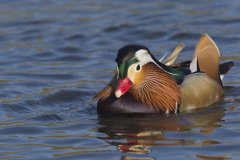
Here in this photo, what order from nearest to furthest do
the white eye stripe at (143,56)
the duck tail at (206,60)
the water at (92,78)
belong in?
1. the water at (92,78)
2. the white eye stripe at (143,56)
3. the duck tail at (206,60)

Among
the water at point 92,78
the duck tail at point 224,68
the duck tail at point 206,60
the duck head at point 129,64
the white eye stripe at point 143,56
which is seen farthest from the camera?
the duck tail at point 224,68

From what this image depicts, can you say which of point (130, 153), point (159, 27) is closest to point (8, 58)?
point (159, 27)

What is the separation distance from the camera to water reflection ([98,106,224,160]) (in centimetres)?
938

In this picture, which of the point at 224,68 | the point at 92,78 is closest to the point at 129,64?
the point at 224,68

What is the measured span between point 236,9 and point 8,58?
4455mm

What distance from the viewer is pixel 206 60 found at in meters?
11.6

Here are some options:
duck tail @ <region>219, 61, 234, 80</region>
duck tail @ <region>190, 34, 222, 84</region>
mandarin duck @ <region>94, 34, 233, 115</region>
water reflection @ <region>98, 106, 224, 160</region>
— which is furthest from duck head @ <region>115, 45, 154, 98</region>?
duck tail @ <region>219, 61, 234, 80</region>

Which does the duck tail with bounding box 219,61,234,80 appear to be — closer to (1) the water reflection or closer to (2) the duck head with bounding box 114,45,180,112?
(1) the water reflection

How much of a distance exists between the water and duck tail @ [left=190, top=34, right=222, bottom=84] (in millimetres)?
358

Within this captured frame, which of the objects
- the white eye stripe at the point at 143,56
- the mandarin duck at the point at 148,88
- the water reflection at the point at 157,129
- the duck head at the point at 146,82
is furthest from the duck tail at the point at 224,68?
the white eye stripe at the point at 143,56

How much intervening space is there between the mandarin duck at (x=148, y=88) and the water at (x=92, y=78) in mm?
166

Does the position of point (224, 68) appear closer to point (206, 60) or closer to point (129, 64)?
point (206, 60)

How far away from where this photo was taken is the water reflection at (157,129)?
30.8 ft

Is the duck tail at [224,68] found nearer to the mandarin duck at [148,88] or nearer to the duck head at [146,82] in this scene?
the mandarin duck at [148,88]
